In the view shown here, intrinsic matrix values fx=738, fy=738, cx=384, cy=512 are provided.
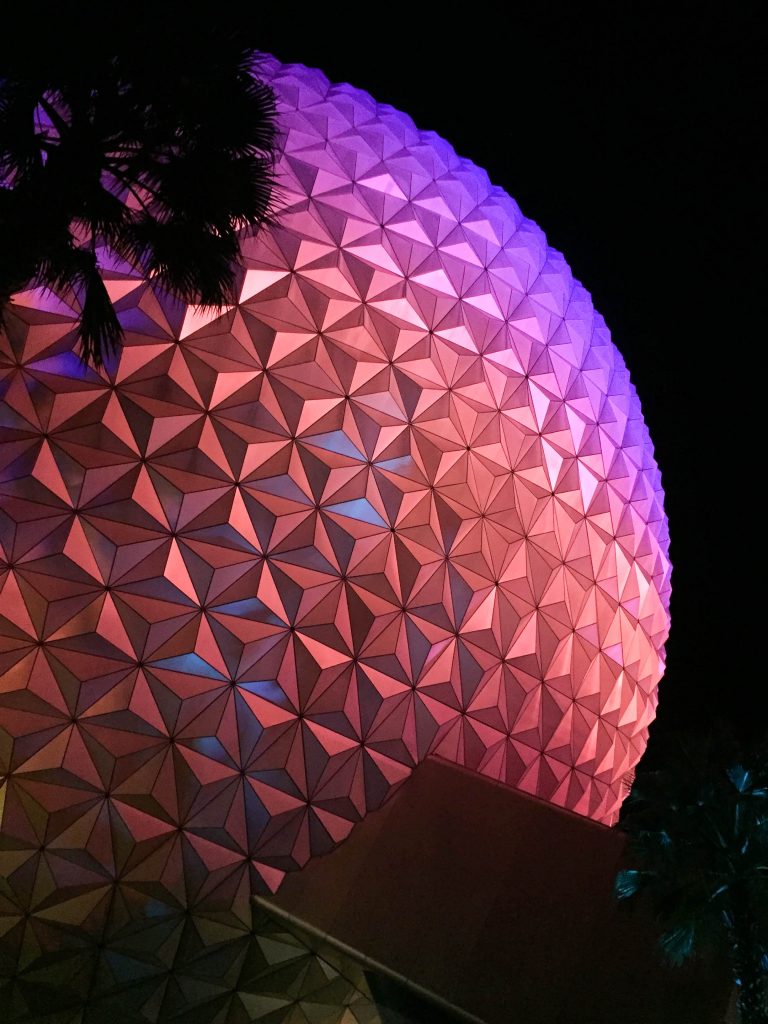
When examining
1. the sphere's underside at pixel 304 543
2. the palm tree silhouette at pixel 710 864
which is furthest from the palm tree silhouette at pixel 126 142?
the palm tree silhouette at pixel 710 864

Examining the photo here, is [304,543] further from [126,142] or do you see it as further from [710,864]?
[710,864]

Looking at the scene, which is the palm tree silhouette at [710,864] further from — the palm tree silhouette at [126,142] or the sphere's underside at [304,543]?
the palm tree silhouette at [126,142]

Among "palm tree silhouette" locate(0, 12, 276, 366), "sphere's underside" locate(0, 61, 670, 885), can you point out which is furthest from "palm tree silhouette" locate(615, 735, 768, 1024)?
"palm tree silhouette" locate(0, 12, 276, 366)

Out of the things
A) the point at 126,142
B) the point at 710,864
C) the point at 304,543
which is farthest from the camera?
the point at 304,543

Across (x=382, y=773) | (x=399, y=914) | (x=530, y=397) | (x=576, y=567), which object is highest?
(x=530, y=397)

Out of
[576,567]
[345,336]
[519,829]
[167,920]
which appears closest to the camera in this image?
[167,920]

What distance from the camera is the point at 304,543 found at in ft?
31.6

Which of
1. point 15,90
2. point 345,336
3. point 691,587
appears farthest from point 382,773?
point 691,587

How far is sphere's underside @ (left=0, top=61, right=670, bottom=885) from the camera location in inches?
347

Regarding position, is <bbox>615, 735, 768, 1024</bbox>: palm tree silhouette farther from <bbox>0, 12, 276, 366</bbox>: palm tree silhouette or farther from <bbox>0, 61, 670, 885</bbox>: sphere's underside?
<bbox>0, 12, 276, 366</bbox>: palm tree silhouette

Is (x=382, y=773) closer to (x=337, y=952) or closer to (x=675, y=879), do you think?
(x=337, y=952)

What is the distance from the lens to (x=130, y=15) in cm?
672

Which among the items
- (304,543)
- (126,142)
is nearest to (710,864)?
(304,543)

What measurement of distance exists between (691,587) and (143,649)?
57.7 feet
